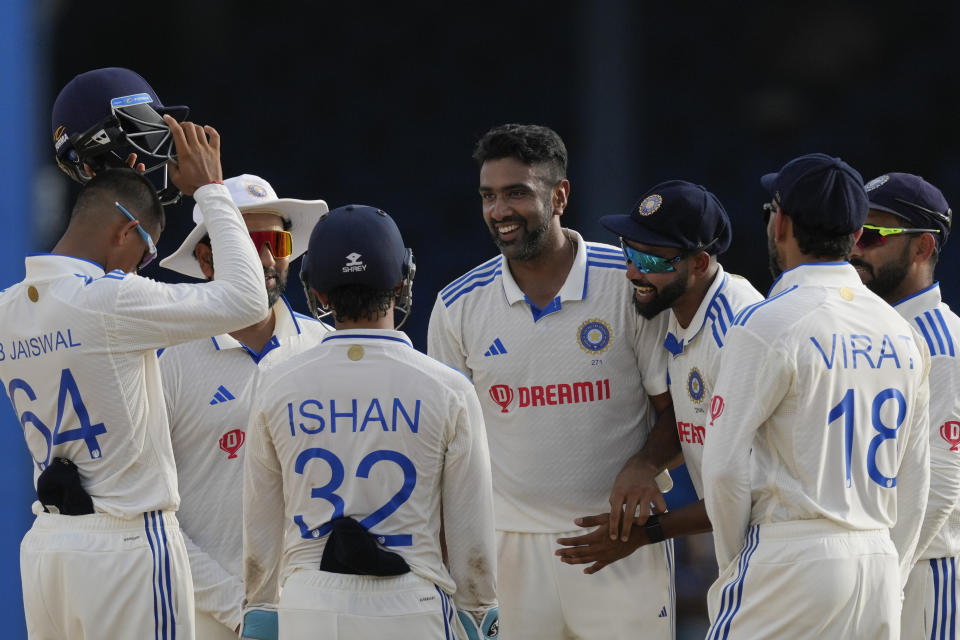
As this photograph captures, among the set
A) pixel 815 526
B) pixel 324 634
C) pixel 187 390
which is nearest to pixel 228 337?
pixel 187 390

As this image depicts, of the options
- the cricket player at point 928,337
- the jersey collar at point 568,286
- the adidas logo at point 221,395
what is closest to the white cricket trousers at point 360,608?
the adidas logo at point 221,395

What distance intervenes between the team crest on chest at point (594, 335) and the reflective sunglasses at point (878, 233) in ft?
2.60

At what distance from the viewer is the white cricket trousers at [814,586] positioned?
9.23 ft

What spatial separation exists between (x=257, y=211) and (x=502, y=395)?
905 millimetres

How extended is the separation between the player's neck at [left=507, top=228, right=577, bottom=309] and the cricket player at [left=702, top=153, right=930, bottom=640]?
94 cm

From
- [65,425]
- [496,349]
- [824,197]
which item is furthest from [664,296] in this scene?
[65,425]

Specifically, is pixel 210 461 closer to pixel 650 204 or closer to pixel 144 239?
pixel 144 239

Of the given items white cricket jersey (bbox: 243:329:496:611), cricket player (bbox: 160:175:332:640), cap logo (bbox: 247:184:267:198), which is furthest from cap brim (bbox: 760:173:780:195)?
cap logo (bbox: 247:184:267:198)

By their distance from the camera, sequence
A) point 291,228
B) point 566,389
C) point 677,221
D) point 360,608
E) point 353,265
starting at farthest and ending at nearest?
point 291,228 < point 566,389 < point 677,221 < point 353,265 < point 360,608

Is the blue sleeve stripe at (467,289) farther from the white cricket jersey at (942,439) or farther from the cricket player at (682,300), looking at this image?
the white cricket jersey at (942,439)

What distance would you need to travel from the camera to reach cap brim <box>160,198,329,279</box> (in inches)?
146

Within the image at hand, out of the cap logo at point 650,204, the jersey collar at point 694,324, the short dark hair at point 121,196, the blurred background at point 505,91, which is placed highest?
the blurred background at point 505,91

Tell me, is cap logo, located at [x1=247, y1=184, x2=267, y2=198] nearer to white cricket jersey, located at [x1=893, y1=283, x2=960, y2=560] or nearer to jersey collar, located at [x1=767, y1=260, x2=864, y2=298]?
jersey collar, located at [x1=767, y1=260, x2=864, y2=298]

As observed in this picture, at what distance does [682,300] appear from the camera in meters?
3.50
